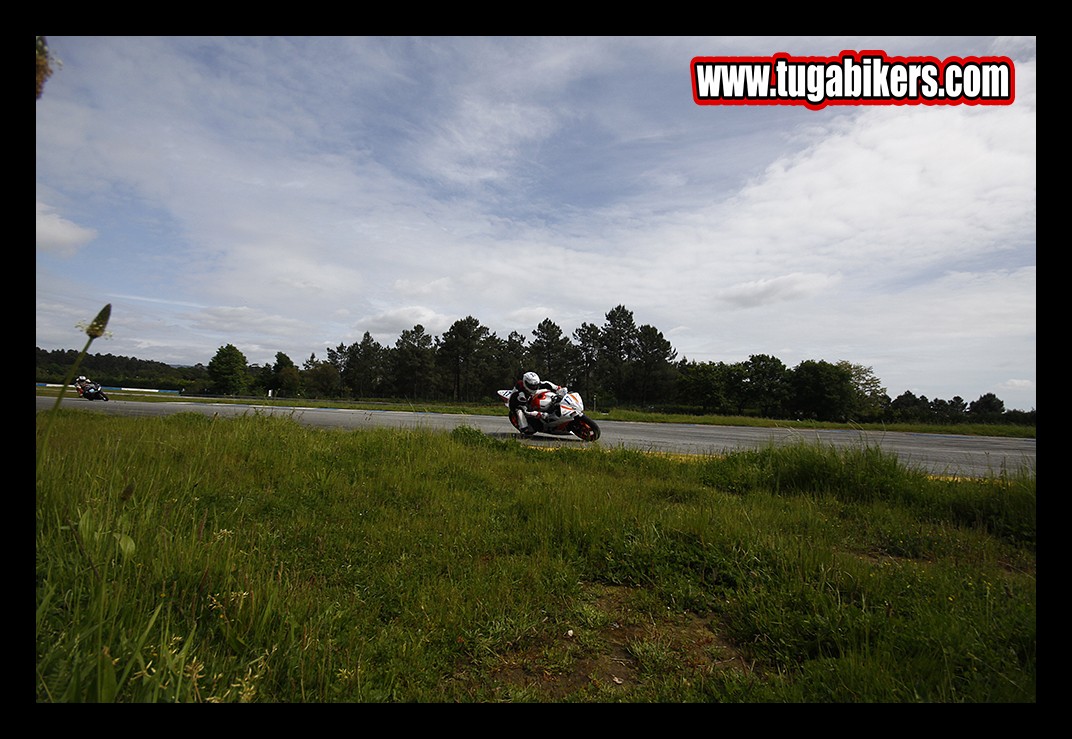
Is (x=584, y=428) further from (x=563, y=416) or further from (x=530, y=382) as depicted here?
(x=530, y=382)

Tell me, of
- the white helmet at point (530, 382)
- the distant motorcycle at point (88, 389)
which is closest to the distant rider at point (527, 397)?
the white helmet at point (530, 382)

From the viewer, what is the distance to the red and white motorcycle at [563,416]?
1088 cm

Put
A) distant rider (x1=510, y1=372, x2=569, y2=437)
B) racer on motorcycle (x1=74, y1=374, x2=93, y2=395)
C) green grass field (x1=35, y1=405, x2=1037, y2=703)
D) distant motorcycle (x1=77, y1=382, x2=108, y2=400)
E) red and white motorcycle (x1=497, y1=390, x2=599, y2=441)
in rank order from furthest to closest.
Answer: distant rider (x1=510, y1=372, x2=569, y2=437)
red and white motorcycle (x1=497, y1=390, x2=599, y2=441)
green grass field (x1=35, y1=405, x2=1037, y2=703)
distant motorcycle (x1=77, y1=382, x2=108, y2=400)
racer on motorcycle (x1=74, y1=374, x2=93, y2=395)

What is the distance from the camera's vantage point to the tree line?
47.2 meters

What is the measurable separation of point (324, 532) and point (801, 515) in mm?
4759

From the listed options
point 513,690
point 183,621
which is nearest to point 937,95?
point 513,690

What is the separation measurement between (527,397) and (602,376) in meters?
47.0

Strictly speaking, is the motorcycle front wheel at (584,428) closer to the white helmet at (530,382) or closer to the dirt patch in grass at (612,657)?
the white helmet at (530,382)

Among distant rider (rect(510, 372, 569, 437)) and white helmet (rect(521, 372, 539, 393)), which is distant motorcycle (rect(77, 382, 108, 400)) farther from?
white helmet (rect(521, 372, 539, 393))

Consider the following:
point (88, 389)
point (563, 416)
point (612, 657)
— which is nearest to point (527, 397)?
point (563, 416)

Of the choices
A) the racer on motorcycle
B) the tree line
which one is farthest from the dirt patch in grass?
the tree line

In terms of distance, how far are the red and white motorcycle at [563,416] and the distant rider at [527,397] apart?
0.07m

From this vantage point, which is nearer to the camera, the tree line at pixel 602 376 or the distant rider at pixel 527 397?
the distant rider at pixel 527 397

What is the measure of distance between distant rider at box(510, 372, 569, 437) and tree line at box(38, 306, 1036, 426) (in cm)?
2878
